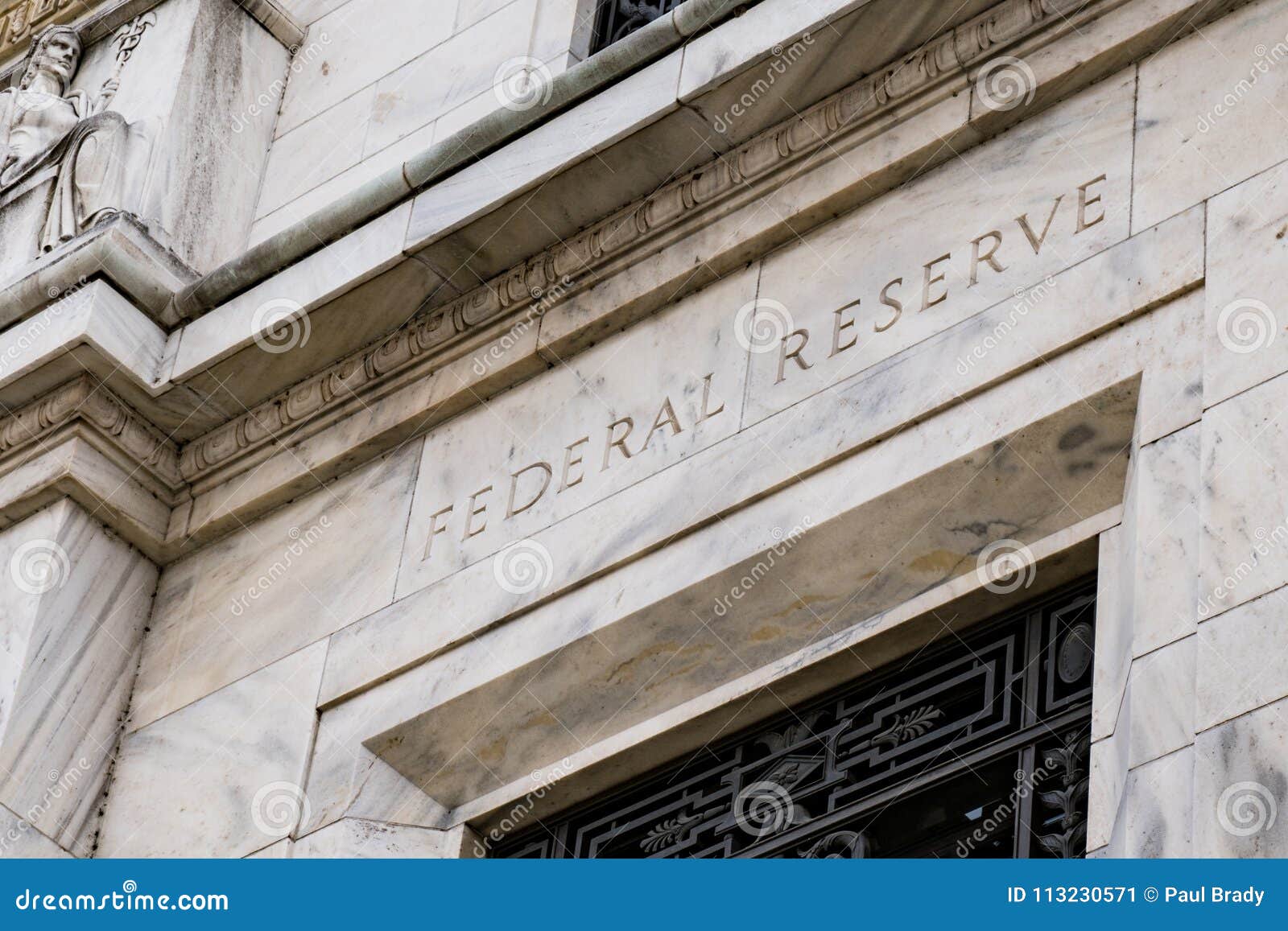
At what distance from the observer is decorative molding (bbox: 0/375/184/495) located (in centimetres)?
1152

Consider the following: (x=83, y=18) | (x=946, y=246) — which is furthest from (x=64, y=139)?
(x=946, y=246)

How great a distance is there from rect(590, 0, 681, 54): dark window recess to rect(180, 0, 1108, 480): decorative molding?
172 cm

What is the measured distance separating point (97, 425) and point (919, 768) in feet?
13.5

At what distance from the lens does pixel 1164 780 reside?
7773mm

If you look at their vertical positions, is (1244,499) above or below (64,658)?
below

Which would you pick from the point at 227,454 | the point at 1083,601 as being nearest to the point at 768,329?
the point at 1083,601

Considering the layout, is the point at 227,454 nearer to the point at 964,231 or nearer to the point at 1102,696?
the point at 964,231

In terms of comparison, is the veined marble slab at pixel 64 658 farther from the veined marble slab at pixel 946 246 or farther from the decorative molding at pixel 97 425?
the veined marble slab at pixel 946 246

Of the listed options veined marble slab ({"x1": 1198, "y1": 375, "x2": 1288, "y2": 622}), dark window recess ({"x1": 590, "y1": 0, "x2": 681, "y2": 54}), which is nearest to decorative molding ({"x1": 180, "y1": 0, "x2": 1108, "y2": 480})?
dark window recess ({"x1": 590, "y1": 0, "x2": 681, "y2": 54})

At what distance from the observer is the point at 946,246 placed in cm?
972

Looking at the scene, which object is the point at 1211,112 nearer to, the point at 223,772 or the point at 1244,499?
the point at 1244,499

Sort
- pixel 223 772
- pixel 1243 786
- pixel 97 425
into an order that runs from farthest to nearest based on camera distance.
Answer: pixel 97 425, pixel 223 772, pixel 1243 786

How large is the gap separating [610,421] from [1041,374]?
1.97m

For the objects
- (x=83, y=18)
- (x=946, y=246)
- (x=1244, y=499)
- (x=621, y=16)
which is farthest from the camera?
(x=83, y=18)
